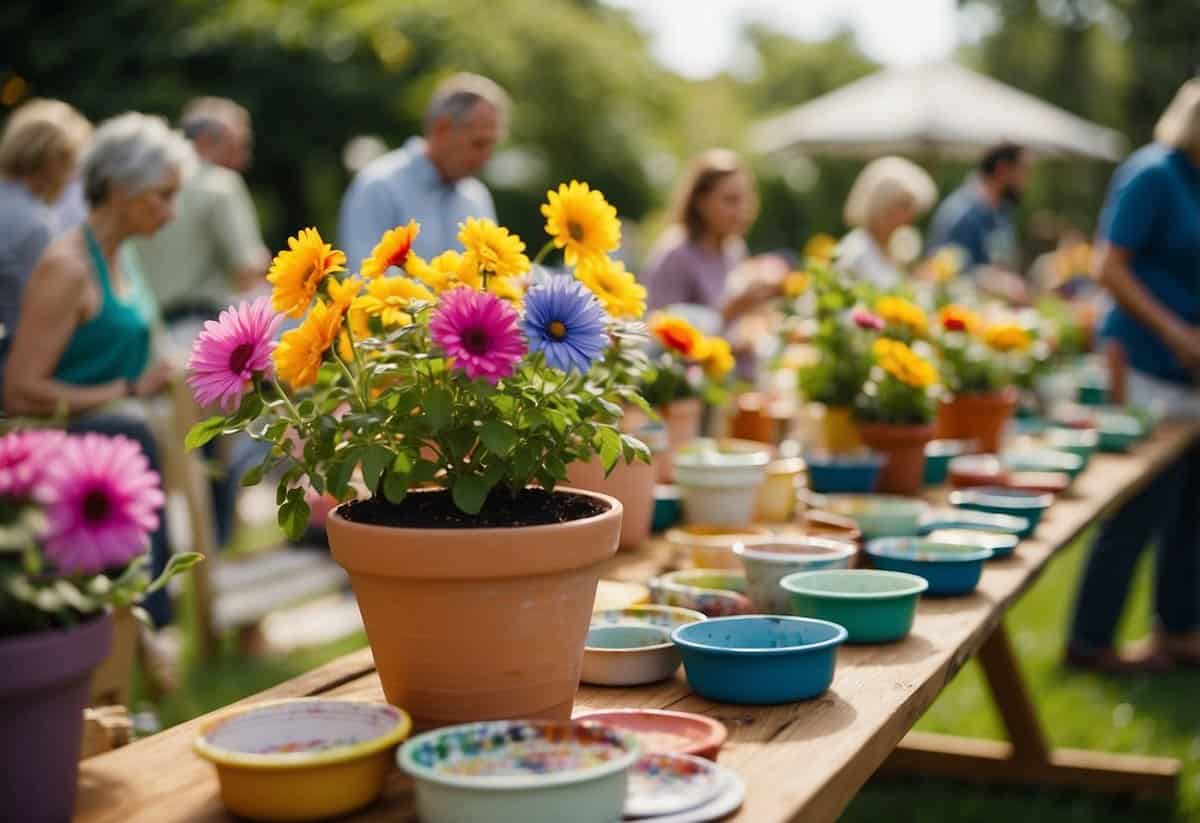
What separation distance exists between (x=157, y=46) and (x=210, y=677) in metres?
8.21

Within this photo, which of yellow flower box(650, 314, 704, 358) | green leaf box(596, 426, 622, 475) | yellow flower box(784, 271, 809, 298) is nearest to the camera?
green leaf box(596, 426, 622, 475)

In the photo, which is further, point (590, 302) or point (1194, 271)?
point (1194, 271)

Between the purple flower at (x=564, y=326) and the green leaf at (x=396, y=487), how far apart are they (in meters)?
0.17

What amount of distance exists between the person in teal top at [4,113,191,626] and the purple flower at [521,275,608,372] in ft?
6.27

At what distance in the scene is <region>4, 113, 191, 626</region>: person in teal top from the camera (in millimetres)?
2852

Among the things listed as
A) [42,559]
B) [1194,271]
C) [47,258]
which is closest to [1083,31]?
[1194,271]

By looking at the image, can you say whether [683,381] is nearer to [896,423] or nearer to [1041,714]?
[896,423]

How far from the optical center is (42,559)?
3.13ft

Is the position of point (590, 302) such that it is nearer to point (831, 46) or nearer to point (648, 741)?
point (648, 741)

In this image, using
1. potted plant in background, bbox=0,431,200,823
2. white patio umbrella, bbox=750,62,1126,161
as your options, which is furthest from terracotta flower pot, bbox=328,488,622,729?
white patio umbrella, bbox=750,62,1126,161

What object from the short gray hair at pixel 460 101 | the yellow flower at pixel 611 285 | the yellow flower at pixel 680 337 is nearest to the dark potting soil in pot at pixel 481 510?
the yellow flower at pixel 611 285

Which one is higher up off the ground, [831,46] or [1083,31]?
[831,46]

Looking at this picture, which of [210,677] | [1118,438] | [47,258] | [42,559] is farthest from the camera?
[210,677]

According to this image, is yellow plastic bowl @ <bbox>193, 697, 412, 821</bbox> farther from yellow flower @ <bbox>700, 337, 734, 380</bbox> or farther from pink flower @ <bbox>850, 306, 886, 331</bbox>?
pink flower @ <bbox>850, 306, 886, 331</bbox>
